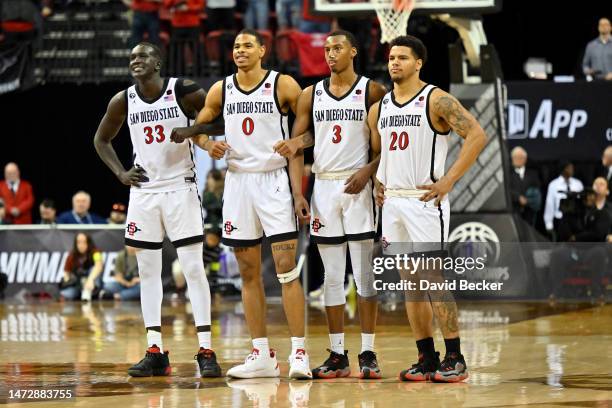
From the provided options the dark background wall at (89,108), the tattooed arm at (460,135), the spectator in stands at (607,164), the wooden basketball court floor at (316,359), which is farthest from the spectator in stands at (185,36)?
the tattooed arm at (460,135)

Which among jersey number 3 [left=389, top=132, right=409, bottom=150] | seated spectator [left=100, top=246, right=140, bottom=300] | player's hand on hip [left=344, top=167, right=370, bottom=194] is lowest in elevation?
seated spectator [left=100, top=246, right=140, bottom=300]

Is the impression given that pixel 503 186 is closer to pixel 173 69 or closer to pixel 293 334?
pixel 173 69

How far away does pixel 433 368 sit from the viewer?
805 cm

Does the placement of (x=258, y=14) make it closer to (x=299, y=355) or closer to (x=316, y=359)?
(x=316, y=359)

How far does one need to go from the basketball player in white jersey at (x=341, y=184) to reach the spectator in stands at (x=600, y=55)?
34.2 feet

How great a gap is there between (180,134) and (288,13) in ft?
35.3

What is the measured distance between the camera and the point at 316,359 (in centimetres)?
937

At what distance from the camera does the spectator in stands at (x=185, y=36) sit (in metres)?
19.0

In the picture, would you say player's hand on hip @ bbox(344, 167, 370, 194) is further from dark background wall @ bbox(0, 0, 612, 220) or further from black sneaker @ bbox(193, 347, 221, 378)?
dark background wall @ bbox(0, 0, 612, 220)

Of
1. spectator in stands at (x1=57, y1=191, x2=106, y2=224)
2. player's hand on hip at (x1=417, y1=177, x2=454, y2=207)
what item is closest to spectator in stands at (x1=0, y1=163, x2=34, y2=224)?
spectator in stands at (x1=57, y1=191, x2=106, y2=224)

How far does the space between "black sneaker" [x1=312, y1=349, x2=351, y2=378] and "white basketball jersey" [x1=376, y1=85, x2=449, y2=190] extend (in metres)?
1.36

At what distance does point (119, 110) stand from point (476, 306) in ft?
21.8

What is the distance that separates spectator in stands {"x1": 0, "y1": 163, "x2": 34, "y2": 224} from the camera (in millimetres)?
18297

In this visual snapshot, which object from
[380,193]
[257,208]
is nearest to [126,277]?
[257,208]
